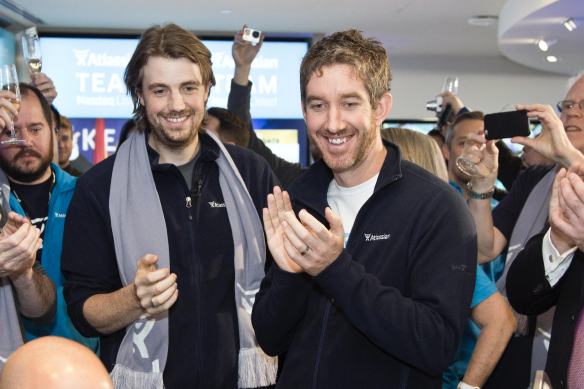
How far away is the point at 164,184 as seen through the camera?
6.09 feet

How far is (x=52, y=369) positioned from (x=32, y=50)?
2528 millimetres

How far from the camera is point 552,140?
1894 millimetres

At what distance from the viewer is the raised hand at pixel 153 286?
1.40 m

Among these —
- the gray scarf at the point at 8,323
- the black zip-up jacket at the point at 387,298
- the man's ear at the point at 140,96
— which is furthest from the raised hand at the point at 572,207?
the gray scarf at the point at 8,323

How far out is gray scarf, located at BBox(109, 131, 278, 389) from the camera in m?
1.70

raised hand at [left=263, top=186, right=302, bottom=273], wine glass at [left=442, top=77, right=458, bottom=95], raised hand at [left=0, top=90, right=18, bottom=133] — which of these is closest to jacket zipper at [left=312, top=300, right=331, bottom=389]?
raised hand at [left=263, top=186, right=302, bottom=273]

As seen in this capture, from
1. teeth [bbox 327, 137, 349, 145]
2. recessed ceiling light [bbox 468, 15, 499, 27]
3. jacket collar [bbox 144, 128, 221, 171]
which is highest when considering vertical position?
recessed ceiling light [bbox 468, 15, 499, 27]

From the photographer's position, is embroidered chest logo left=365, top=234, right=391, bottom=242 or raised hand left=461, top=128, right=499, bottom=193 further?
raised hand left=461, top=128, right=499, bottom=193

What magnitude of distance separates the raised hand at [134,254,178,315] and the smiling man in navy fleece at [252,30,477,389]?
0.26 m

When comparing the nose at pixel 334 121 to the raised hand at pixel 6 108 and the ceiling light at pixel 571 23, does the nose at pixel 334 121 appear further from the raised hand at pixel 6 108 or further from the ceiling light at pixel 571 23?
the ceiling light at pixel 571 23

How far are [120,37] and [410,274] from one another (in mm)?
6478

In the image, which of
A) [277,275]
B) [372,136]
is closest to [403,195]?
[372,136]

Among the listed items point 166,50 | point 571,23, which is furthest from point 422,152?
point 571,23

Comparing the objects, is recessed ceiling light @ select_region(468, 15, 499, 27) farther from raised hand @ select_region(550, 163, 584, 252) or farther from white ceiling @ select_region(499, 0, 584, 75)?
raised hand @ select_region(550, 163, 584, 252)
